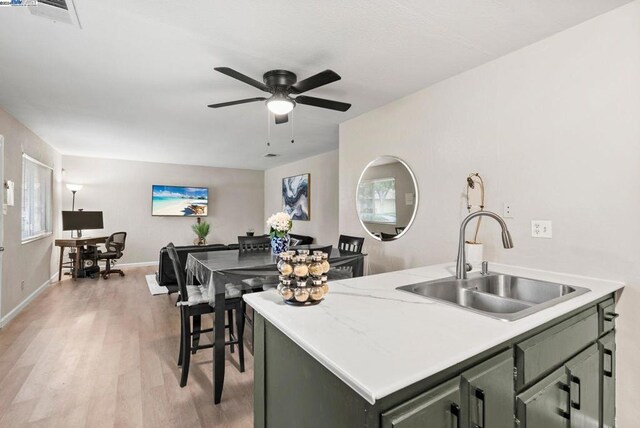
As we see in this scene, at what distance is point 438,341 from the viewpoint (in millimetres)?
917

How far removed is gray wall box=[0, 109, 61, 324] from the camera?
3.40 m

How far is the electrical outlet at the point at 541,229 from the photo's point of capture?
1999mm

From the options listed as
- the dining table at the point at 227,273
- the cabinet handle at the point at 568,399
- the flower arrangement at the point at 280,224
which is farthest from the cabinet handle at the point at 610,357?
the flower arrangement at the point at 280,224

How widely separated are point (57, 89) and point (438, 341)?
3715 millimetres

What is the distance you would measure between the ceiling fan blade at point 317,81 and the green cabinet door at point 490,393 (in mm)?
1838

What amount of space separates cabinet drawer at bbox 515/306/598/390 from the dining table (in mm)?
1671

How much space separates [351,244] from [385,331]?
7.90ft

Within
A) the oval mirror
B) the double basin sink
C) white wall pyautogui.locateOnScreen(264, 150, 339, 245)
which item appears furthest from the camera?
white wall pyautogui.locateOnScreen(264, 150, 339, 245)

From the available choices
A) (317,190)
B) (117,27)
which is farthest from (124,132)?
(317,190)

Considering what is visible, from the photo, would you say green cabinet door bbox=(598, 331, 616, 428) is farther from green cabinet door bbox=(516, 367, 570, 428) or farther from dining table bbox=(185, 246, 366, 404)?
dining table bbox=(185, 246, 366, 404)

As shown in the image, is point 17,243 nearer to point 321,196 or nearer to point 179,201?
point 179,201

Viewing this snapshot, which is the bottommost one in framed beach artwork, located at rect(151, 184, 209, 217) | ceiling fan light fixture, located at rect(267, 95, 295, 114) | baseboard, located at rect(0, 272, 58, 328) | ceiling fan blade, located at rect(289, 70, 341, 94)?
baseboard, located at rect(0, 272, 58, 328)

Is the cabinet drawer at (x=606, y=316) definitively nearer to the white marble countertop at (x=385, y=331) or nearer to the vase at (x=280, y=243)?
the white marble countertop at (x=385, y=331)

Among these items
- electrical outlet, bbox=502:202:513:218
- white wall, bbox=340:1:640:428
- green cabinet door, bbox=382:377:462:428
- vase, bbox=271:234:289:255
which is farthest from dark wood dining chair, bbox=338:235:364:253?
green cabinet door, bbox=382:377:462:428
